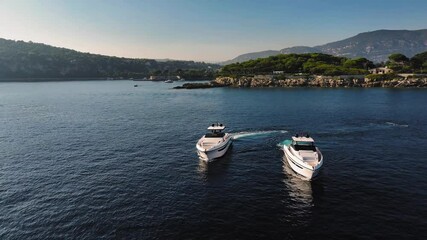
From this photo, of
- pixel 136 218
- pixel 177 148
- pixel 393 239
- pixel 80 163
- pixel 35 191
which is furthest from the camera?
pixel 177 148

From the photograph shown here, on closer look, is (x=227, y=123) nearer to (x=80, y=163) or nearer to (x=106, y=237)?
(x=80, y=163)

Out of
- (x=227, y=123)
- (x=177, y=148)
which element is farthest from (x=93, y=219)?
(x=227, y=123)

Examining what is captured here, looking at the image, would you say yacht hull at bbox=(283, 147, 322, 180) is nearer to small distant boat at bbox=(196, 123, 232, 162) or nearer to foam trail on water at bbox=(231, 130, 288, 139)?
small distant boat at bbox=(196, 123, 232, 162)

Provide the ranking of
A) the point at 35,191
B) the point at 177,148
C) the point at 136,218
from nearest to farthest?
the point at 136,218 → the point at 35,191 → the point at 177,148

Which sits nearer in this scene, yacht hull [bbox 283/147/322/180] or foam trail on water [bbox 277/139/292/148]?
yacht hull [bbox 283/147/322/180]

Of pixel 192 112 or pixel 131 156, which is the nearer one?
pixel 131 156

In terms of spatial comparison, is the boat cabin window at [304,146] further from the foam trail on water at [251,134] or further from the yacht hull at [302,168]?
the foam trail on water at [251,134]

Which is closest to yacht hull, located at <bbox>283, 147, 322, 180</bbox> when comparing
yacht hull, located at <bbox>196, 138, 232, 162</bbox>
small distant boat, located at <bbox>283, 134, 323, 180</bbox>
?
small distant boat, located at <bbox>283, 134, 323, 180</bbox>
